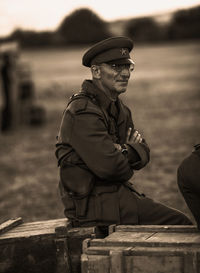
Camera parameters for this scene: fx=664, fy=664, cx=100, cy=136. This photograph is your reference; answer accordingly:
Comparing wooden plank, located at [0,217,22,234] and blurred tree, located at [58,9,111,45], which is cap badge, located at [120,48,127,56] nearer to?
wooden plank, located at [0,217,22,234]

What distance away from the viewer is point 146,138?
44.7 ft

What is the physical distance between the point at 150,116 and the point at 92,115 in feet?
44.5

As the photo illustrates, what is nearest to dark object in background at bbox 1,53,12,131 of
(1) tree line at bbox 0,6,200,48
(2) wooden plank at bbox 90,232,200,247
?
(2) wooden plank at bbox 90,232,200,247

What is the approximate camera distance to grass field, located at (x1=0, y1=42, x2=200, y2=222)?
8.23 m

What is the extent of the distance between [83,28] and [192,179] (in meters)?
33.5

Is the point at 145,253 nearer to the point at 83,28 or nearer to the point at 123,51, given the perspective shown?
the point at 123,51

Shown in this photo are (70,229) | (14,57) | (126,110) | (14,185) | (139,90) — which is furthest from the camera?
(139,90)

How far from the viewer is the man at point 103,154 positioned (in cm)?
432

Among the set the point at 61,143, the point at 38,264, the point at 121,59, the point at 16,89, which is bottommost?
the point at 38,264

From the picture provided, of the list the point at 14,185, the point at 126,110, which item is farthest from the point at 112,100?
the point at 14,185

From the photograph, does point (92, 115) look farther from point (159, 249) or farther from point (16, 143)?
point (16, 143)

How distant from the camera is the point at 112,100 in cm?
462

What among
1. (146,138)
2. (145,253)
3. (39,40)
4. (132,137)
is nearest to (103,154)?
(132,137)

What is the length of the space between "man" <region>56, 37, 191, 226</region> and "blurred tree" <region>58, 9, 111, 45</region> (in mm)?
22321
